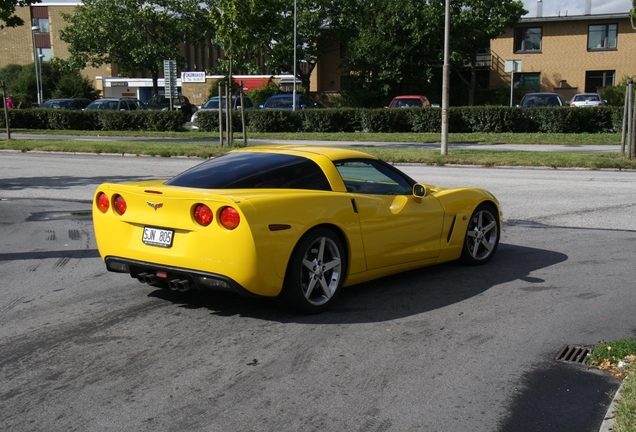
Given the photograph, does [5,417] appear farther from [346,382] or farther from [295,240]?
[295,240]

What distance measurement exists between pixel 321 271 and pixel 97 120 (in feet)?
105

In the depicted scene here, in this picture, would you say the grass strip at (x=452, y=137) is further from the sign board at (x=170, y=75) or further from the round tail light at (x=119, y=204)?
the round tail light at (x=119, y=204)

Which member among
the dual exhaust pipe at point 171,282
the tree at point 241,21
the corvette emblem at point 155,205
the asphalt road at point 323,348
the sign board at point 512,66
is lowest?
the asphalt road at point 323,348

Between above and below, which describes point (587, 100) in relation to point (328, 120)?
above

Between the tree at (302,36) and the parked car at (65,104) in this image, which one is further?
the tree at (302,36)

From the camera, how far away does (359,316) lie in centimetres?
601

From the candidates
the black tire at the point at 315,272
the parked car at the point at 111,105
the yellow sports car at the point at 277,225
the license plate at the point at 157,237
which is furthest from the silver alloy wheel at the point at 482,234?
the parked car at the point at 111,105

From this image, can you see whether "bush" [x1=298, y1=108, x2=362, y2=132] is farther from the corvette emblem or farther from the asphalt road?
the corvette emblem

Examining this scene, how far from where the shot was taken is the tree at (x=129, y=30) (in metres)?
58.7

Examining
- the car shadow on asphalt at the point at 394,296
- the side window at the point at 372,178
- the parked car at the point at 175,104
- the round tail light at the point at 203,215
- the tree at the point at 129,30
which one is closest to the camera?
the round tail light at the point at 203,215

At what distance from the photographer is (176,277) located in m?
5.78

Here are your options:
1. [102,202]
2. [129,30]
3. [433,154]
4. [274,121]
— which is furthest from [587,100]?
[102,202]

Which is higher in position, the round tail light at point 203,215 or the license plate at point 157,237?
the round tail light at point 203,215

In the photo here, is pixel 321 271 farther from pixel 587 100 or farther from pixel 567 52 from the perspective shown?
pixel 567 52
